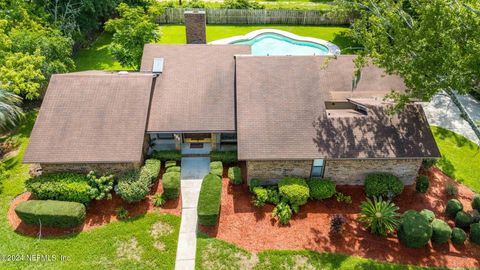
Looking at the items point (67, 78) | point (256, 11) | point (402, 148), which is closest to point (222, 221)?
point (402, 148)

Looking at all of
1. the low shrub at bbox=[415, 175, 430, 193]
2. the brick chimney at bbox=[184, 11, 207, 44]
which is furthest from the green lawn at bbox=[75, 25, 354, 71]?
the low shrub at bbox=[415, 175, 430, 193]

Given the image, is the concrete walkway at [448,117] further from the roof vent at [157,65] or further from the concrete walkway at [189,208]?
the roof vent at [157,65]

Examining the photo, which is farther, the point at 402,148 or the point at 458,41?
the point at 402,148

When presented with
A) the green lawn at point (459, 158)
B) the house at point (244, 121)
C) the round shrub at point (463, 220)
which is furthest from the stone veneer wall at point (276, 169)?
the green lawn at point (459, 158)

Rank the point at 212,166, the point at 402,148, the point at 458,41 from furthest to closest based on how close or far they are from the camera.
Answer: the point at 212,166
the point at 402,148
the point at 458,41

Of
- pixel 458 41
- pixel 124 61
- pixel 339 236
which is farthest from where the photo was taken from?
pixel 124 61

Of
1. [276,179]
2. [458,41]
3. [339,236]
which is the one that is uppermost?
[458,41]

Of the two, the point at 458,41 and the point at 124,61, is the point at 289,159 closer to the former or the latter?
the point at 458,41

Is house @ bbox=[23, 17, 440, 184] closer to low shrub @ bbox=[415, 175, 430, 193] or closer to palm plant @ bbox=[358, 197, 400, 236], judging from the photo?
low shrub @ bbox=[415, 175, 430, 193]
